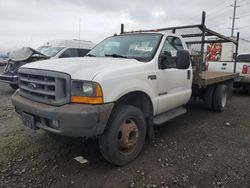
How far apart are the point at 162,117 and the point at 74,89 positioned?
6.53 ft

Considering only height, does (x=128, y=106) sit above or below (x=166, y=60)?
below

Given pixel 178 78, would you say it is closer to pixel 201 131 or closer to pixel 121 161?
pixel 201 131

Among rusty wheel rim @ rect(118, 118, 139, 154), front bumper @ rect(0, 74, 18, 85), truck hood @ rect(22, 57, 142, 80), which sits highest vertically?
truck hood @ rect(22, 57, 142, 80)

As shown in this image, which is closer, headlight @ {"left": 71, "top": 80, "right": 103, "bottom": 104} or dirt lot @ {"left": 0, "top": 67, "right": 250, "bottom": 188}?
headlight @ {"left": 71, "top": 80, "right": 103, "bottom": 104}

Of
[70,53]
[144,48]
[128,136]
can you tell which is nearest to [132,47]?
[144,48]

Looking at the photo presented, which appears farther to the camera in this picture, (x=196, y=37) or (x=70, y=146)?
(x=196, y=37)

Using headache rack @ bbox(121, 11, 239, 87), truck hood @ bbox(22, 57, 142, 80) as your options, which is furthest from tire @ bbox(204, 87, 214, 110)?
truck hood @ bbox(22, 57, 142, 80)

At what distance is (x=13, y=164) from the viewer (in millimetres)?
3510

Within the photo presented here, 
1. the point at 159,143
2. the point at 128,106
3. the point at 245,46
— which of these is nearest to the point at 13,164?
the point at 128,106

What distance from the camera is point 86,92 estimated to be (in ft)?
9.83

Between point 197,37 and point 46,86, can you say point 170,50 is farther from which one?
point 46,86

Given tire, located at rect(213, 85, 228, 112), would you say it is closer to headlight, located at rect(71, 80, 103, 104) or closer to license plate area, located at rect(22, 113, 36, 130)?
headlight, located at rect(71, 80, 103, 104)

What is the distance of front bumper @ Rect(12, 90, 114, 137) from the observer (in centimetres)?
289

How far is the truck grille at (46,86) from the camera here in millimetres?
3041
